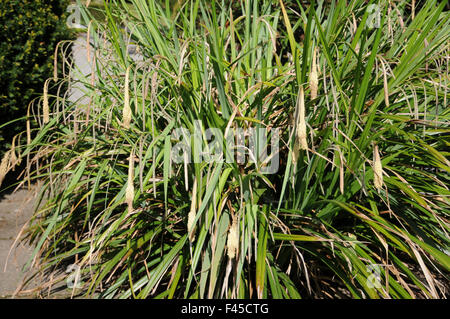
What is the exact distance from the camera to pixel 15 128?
3.10 metres

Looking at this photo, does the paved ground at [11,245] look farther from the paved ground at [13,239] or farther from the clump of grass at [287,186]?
the clump of grass at [287,186]

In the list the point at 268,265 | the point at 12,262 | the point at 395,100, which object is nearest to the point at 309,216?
the point at 268,265

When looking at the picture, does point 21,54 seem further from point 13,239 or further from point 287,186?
point 287,186

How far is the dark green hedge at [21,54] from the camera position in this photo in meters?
2.94

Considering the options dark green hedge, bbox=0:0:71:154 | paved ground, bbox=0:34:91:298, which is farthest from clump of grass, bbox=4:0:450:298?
dark green hedge, bbox=0:0:71:154

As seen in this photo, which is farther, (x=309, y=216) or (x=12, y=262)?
(x=12, y=262)

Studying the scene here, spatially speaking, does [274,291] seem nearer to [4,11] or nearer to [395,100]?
[395,100]

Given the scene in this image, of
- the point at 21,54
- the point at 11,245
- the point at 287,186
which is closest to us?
the point at 287,186

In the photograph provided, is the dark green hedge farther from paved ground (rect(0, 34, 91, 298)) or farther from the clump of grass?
the clump of grass

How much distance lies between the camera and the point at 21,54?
3.02 m

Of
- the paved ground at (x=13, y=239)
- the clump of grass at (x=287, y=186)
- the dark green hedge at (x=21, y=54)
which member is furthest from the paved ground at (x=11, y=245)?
the dark green hedge at (x=21, y=54)

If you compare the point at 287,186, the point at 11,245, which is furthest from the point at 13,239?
the point at 287,186
